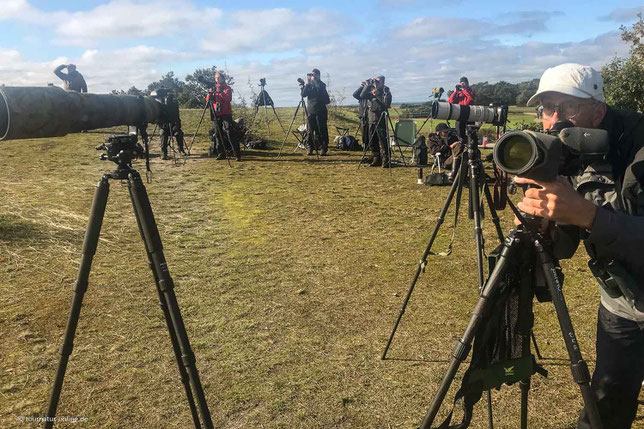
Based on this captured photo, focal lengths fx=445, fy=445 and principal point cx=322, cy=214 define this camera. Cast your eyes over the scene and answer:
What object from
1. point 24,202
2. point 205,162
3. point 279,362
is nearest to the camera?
point 279,362

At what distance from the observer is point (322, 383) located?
3.40 meters

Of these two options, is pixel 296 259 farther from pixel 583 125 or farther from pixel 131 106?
pixel 583 125

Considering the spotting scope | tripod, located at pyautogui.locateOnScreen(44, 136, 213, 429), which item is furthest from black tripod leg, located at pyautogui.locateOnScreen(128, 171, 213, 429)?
the spotting scope

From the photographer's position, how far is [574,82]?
213 cm

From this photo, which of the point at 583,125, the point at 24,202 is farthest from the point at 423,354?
the point at 24,202

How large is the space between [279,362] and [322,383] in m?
0.44

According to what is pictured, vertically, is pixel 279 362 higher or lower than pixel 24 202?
lower

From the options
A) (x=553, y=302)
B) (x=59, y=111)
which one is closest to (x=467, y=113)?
(x=553, y=302)

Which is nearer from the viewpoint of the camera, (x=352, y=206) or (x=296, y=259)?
(x=296, y=259)

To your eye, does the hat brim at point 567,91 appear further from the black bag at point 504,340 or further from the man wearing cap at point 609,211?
the black bag at point 504,340

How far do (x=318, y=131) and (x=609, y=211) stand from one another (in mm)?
12729

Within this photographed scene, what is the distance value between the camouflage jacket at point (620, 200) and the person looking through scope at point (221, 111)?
10700 millimetres

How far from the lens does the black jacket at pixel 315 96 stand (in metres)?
13.1

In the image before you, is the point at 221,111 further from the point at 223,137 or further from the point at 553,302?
the point at 553,302
